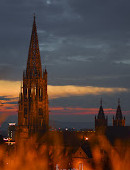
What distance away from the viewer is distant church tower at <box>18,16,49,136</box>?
10806cm

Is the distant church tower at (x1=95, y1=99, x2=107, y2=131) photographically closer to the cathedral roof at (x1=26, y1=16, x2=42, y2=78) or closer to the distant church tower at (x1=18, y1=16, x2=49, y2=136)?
the distant church tower at (x1=18, y1=16, x2=49, y2=136)

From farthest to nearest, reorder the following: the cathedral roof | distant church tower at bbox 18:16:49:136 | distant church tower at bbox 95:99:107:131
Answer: distant church tower at bbox 95:99:107:131
the cathedral roof
distant church tower at bbox 18:16:49:136

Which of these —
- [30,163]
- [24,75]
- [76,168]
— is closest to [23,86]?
[24,75]

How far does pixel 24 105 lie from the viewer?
109 meters

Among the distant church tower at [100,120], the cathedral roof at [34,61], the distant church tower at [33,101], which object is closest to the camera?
the distant church tower at [33,101]

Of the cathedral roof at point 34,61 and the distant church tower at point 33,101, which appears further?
the cathedral roof at point 34,61

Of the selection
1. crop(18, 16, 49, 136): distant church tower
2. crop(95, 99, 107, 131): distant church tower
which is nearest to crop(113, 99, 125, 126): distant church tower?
crop(95, 99, 107, 131): distant church tower

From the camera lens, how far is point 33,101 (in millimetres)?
107625

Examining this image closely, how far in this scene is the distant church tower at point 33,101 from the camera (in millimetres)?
108062

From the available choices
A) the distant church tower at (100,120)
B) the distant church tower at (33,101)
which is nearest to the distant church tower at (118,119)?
the distant church tower at (100,120)

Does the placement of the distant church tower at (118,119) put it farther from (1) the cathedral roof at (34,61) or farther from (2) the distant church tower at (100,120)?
(1) the cathedral roof at (34,61)

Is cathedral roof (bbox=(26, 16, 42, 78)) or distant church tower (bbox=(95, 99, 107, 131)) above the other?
cathedral roof (bbox=(26, 16, 42, 78))

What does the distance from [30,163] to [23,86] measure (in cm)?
1986

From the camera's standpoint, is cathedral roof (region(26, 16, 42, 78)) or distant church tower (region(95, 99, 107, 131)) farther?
distant church tower (region(95, 99, 107, 131))
